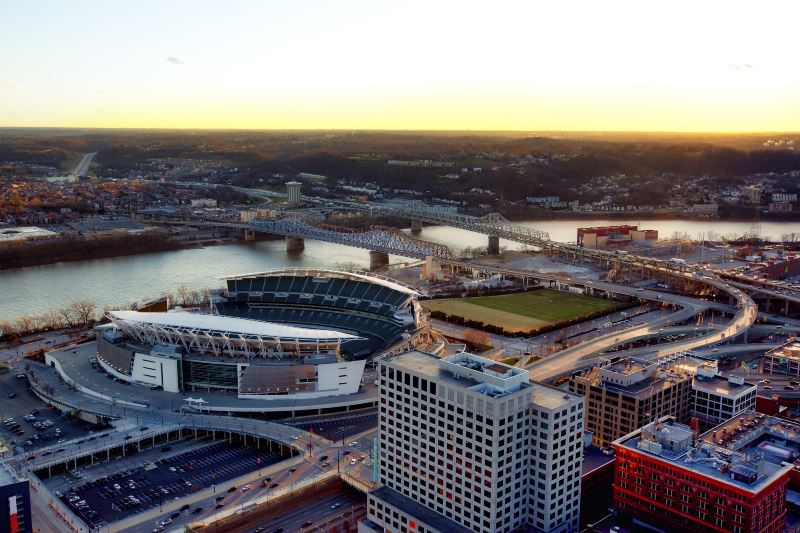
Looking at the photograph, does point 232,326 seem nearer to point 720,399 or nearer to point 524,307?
point 720,399

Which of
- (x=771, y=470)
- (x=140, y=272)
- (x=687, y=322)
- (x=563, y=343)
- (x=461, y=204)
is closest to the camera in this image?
(x=771, y=470)

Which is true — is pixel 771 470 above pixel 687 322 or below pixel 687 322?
above

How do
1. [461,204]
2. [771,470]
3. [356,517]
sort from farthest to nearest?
[461,204] < [356,517] < [771,470]

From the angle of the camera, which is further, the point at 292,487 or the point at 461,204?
the point at 461,204

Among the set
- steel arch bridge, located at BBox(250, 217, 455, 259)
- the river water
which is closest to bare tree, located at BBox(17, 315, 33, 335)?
the river water

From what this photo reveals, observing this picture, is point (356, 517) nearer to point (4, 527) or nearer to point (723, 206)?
point (4, 527)

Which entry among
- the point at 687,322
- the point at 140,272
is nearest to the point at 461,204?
the point at 140,272

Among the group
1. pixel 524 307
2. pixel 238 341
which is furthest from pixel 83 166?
pixel 238 341
